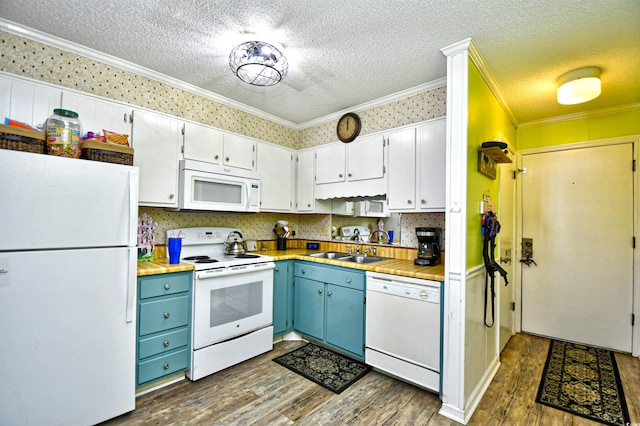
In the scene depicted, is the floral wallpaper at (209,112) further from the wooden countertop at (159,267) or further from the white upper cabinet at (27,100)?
the wooden countertop at (159,267)

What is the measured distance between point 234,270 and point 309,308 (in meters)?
0.90

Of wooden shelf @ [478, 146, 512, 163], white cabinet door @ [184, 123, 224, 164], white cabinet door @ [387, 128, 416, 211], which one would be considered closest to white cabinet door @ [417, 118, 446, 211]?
white cabinet door @ [387, 128, 416, 211]

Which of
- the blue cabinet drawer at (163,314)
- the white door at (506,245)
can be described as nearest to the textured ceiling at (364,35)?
the white door at (506,245)

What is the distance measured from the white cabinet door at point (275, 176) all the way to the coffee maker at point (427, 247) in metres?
1.61

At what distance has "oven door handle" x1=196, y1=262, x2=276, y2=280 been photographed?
7.78ft

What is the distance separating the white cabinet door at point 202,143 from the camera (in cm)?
266

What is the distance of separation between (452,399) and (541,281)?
7.28ft

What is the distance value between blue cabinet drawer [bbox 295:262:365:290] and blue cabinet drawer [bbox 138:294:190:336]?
44.6 inches

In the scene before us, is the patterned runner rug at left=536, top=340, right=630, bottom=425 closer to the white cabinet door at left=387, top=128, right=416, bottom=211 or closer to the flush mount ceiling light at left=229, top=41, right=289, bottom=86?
the white cabinet door at left=387, top=128, right=416, bottom=211

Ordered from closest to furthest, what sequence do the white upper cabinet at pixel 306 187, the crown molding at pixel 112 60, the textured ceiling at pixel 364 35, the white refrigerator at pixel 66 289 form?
the white refrigerator at pixel 66 289
the textured ceiling at pixel 364 35
the crown molding at pixel 112 60
the white upper cabinet at pixel 306 187

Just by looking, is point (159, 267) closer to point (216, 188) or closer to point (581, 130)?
point (216, 188)

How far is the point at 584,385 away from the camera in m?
2.35

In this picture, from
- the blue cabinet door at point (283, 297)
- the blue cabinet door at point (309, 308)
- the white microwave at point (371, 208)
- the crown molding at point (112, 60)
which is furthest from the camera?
the white microwave at point (371, 208)

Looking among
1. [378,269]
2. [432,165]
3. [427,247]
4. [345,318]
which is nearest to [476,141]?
[432,165]
